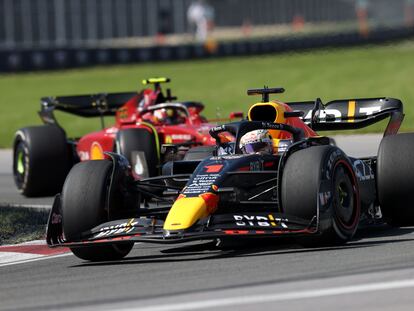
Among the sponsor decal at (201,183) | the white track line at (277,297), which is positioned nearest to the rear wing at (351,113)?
the sponsor decal at (201,183)

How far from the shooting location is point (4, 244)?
1164 cm

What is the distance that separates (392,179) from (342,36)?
45.6 meters

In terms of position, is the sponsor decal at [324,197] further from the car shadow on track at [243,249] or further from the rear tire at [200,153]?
the rear tire at [200,153]

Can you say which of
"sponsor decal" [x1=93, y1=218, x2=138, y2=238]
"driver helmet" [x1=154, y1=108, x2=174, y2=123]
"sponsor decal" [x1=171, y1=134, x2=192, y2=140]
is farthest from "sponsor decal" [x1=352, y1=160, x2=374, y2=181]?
"driver helmet" [x1=154, y1=108, x2=174, y2=123]

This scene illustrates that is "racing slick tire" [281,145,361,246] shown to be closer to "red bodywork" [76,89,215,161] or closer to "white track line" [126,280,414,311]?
"white track line" [126,280,414,311]

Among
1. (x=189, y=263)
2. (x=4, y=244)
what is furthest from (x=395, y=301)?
(x=4, y=244)

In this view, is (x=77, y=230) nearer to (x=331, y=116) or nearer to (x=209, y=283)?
(x=209, y=283)

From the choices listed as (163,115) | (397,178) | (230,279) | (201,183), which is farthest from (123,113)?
(230,279)

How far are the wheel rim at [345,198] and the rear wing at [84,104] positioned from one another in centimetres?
863

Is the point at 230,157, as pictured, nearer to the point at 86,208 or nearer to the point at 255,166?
the point at 255,166

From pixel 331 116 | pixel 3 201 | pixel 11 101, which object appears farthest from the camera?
pixel 11 101

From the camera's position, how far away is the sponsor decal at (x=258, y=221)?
9.45 metres

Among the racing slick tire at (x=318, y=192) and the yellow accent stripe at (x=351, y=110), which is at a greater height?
the yellow accent stripe at (x=351, y=110)

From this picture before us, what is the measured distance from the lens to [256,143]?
1081 centimetres
